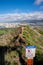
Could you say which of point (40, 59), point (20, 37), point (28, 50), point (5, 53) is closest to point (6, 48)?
point (5, 53)

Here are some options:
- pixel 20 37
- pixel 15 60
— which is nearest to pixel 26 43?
pixel 20 37

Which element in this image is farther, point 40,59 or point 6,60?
point 6,60

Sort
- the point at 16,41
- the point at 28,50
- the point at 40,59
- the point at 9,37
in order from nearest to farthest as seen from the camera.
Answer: the point at 28,50
the point at 40,59
the point at 16,41
the point at 9,37

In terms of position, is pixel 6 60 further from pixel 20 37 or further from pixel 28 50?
pixel 28 50

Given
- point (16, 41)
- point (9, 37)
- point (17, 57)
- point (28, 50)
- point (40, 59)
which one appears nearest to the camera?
point (28, 50)

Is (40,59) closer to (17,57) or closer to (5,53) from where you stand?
(17,57)

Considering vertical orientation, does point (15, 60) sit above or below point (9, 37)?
below
